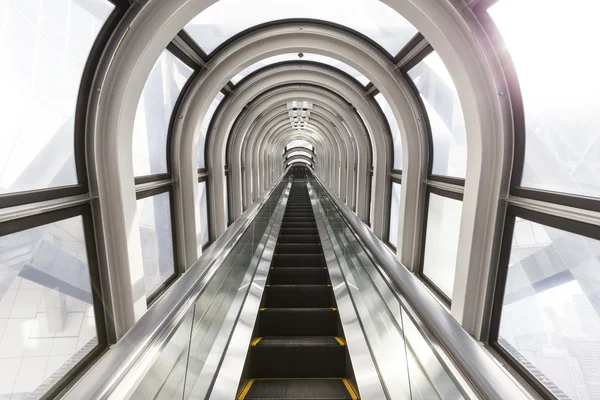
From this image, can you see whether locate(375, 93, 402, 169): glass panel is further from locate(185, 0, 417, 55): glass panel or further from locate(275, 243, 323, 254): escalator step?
locate(275, 243, 323, 254): escalator step

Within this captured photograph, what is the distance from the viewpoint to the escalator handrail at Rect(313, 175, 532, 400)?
1297 millimetres

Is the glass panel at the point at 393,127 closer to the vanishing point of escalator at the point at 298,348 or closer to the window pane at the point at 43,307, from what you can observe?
the vanishing point of escalator at the point at 298,348

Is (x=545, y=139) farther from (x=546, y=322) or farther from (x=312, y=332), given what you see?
(x=312, y=332)

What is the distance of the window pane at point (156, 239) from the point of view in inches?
211

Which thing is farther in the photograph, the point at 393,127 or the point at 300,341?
the point at 393,127

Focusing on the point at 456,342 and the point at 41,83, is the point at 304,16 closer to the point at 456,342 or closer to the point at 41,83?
the point at 41,83

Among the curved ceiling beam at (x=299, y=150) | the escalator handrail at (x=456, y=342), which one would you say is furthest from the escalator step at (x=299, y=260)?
the curved ceiling beam at (x=299, y=150)

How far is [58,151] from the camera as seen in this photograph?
333cm

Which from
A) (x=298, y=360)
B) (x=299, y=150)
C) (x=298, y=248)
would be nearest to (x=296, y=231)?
(x=298, y=248)

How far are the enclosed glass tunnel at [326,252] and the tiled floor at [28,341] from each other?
2cm

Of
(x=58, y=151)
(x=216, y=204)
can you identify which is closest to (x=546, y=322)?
(x=58, y=151)

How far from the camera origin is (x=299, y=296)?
14.8 feet

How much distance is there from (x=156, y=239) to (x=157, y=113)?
2141 mm

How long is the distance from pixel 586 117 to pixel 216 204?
7402mm
